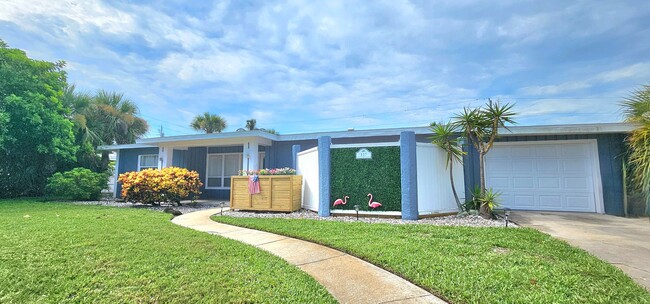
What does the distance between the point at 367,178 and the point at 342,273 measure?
4.46 meters

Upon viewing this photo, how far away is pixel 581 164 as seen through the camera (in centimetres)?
887

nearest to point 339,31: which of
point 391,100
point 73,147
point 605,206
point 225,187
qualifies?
point 391,100

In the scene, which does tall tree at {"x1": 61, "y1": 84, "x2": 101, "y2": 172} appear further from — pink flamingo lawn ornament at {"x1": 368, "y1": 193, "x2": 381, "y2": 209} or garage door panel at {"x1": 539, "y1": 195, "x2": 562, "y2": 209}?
garage door panel at {"x1": 539, "y1": 195, "x2": 562, "y2": 209}

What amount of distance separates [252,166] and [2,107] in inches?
395

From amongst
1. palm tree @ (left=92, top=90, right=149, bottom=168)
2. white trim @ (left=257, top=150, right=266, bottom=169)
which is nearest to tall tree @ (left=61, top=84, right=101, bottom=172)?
palm tree @ (left=92, top=90, right=149, bottom=168)

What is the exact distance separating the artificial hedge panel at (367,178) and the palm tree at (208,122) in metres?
14.9

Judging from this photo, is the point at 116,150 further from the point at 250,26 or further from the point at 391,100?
the point at 391,100

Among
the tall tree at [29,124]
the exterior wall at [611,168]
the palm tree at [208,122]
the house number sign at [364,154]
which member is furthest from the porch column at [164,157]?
the exterior wall at [611,168]

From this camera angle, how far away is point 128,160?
A: 15.0 m

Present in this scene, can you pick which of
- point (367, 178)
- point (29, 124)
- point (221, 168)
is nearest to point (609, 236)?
point (367, 178)

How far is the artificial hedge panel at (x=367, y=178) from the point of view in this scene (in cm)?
746

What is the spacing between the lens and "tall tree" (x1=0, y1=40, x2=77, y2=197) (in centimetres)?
1153

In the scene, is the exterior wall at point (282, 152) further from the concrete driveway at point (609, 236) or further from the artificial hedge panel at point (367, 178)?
the concrete driveway at point (609, 236)

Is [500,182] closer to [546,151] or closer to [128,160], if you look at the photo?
[546,151]
